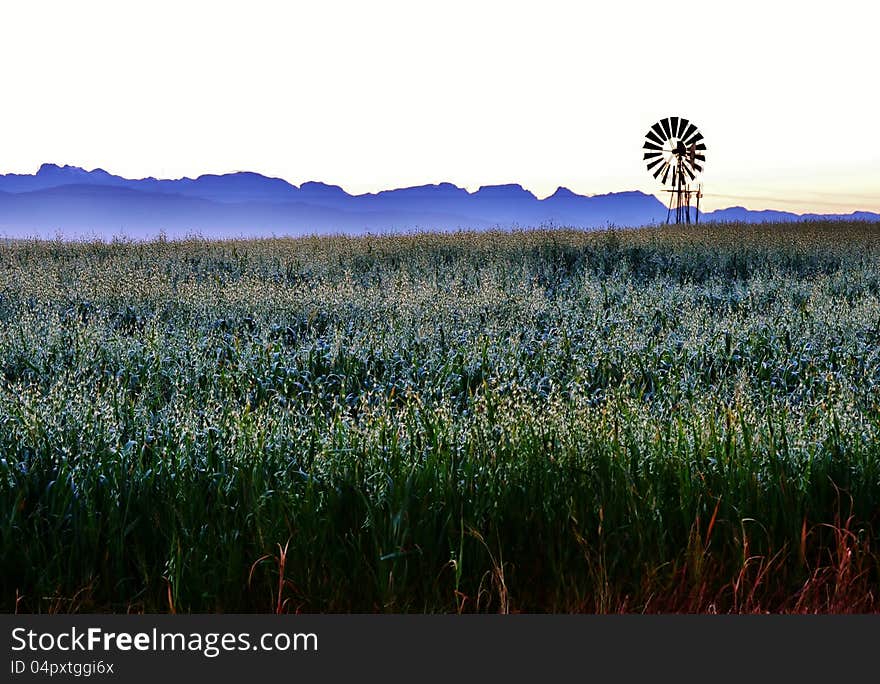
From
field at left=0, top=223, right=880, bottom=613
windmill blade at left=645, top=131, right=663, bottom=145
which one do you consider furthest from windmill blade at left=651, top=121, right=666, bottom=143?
field at left=0, top=223, right=880, bottom=613

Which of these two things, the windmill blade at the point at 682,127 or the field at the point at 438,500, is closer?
the field at the point at 438,500

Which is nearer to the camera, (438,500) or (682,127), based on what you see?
(438,500)

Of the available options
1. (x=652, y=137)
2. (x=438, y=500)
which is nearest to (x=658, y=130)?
(x=652, y=137)

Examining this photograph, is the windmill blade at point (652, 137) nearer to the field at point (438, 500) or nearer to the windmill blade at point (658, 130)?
the windmill blade at point (658, 130)

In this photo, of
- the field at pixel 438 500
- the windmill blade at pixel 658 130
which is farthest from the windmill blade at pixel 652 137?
the field at pixel 438 500

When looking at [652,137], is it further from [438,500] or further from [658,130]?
[438,500]

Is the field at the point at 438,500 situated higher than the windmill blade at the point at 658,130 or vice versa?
the windmill blade at the point at 658,130

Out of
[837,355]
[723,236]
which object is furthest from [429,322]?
[723,236]

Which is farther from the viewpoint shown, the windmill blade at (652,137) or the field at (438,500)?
the windmill blade at (652,137)

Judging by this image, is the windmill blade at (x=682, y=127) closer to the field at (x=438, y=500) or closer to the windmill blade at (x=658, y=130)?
the windmill blade at (x=658, y=130)

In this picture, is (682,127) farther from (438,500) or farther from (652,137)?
(438,500)

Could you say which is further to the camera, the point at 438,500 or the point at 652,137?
the point at 652,137

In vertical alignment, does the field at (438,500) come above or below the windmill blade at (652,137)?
below

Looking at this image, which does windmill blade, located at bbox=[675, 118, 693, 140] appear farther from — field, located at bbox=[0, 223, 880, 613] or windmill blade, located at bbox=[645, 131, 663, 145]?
field, located at bbox=[0, 223, 880, 613]
